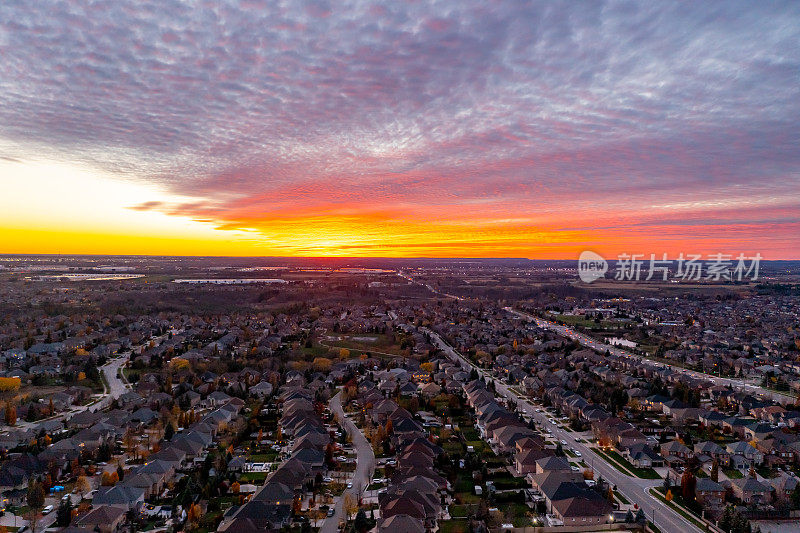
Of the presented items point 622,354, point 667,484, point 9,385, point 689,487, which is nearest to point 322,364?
point 9,385

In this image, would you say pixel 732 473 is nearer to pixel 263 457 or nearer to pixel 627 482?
pixel 627 482

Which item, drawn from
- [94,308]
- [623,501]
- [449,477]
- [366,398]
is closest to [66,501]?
[449,477]

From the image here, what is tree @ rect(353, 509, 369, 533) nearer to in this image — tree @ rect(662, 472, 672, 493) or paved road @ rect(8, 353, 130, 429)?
tree @ rect(662, 472, 672, 493)

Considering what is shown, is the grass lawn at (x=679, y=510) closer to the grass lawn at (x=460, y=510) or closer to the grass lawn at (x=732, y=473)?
the grass lawn at (x=732, y=473)

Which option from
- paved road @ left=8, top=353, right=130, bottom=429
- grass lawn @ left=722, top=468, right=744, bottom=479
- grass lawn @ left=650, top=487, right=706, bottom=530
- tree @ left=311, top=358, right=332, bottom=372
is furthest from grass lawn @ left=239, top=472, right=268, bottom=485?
grass lawn @ left=722, top=468, right=744, bottom=479

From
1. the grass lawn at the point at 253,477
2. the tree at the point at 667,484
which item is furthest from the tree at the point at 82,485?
the tree at the point at 667,484
